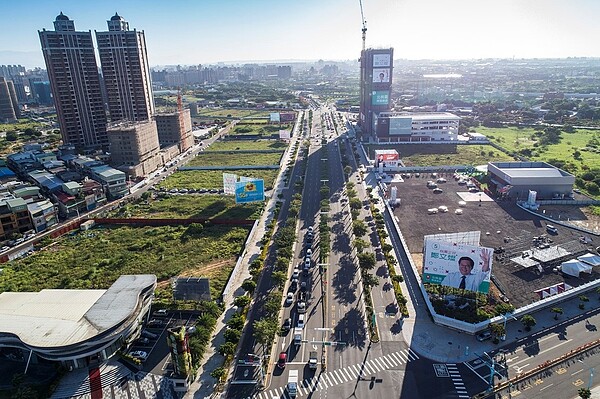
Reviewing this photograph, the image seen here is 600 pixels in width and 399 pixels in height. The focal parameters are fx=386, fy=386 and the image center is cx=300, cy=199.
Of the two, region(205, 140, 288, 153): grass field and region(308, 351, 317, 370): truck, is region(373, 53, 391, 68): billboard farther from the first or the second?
region(308, 351, 317, 370): truck

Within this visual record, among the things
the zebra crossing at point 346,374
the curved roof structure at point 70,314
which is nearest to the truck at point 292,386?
the zebra crossing at point 346,374

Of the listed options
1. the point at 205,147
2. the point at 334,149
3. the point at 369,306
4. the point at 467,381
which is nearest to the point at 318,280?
the point at 369,306

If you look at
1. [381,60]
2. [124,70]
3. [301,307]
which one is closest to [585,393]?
[301,307]

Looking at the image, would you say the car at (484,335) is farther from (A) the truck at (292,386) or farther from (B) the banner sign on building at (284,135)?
(B) the banner sign on building at (284,135)

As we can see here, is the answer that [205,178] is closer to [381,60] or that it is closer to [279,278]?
[279,278]

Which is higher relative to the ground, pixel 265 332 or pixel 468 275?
pixel 468 275

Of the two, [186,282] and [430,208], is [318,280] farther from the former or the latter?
[430,208]
